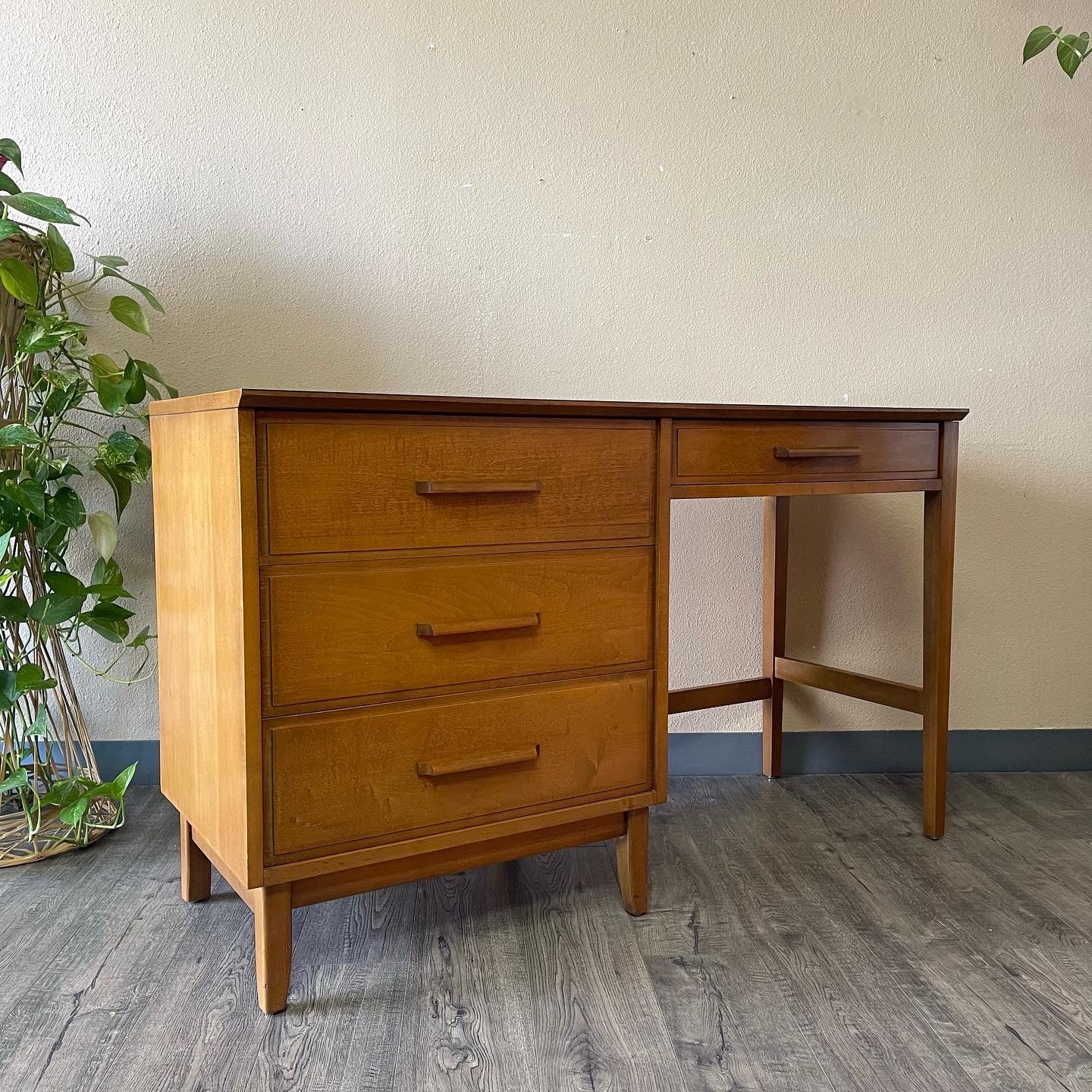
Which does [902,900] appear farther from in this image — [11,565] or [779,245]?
[11,565]

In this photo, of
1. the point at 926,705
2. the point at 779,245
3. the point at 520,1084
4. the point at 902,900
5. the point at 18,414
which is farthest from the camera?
the point at 779,245

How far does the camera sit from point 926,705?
1790 millimetres

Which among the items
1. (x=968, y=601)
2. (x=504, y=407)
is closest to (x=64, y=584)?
(x=504, y=407)

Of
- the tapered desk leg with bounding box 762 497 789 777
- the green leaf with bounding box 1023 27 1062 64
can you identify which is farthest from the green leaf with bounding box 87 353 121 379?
the green leaf with bounding box 1023 27 1062 64

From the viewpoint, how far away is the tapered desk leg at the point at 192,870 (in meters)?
1.49

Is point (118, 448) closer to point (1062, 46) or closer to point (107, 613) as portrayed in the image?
point (107, 613)

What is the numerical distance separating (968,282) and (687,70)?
0.74 meters

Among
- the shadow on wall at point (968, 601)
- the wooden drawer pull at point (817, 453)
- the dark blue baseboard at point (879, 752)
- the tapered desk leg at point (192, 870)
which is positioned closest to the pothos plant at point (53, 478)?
the tapered desk leg at point (192, 870)

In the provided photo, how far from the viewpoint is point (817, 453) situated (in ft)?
5.15

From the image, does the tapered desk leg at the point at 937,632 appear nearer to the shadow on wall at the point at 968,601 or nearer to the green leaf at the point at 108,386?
the shadow on wall at the point at 968,601

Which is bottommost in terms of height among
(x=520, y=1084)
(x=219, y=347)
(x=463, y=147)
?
(x=520, y=1084)

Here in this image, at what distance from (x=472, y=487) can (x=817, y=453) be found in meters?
0.61

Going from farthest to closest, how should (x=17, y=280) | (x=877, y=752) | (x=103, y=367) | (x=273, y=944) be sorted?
(x=877, y=752)
(x=103, y=367)
(x=17, y=280)
(x=273, y=944)

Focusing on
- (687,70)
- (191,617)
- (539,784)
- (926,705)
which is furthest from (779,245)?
(191,617)
